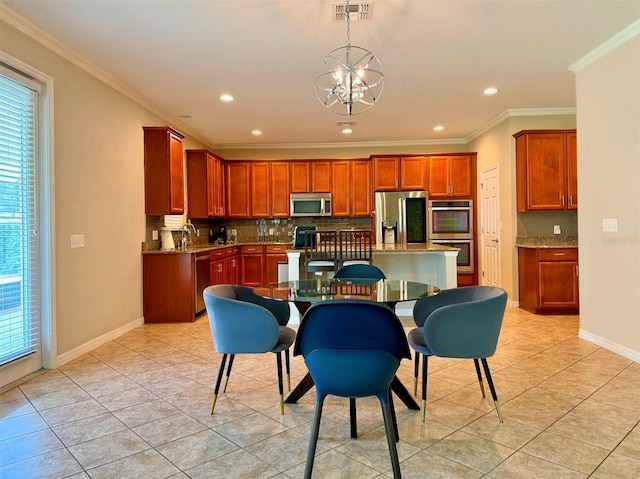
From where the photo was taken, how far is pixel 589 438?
81.5 inches

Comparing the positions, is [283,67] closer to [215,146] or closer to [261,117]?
[261,117]

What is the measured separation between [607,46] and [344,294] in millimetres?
3257

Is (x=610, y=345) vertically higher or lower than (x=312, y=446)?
lower

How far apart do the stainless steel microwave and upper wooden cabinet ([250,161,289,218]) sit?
17cm

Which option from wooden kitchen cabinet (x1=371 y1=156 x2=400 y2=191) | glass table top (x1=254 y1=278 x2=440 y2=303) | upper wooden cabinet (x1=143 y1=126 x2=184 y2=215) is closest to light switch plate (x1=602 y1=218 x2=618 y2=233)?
glass table top (x1=254 y1=278 x2=440 y2=303)

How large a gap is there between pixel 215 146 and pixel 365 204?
302 centimetres

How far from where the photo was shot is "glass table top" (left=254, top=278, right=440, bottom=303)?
7.45 ft

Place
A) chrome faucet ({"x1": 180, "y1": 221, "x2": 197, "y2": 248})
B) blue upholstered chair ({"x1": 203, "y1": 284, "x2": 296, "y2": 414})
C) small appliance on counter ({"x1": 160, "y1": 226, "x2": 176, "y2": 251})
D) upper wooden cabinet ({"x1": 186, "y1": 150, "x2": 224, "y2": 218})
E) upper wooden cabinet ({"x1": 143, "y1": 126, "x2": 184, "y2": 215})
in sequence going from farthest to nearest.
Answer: upper wooden cabinet ({"x1": 186, "y1": 150, "x2": 224, "y2": 218}), chrome faucet ({"x1": 180, "y1": 221, "x2": 197, "y2": 248}), small appliance on counter ({"x1": 160, "y1": 226, "x2": 176, "y2": 251}), upper wooden cabinet ({"x1": 143, "y1": 126, "x2": 184, "y2": 215}), blue upholstered chair ({"x1": 203, "y1": 284, "x2": 296, "y2": 414})

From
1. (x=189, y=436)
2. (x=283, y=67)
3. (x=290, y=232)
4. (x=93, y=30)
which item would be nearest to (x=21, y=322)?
(x=189, y=436)

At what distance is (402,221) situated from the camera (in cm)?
680

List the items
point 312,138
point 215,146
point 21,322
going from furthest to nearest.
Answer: point 215,146 < point 312,138 < point 21,322

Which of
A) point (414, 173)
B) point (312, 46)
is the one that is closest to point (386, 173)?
point (414, 173)

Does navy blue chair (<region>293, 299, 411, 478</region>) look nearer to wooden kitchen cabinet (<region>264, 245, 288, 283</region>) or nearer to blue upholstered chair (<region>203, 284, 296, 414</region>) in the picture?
blue upholstered chair (<region>203, 284, 296, 414</region>)

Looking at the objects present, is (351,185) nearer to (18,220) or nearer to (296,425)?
(18,220)
